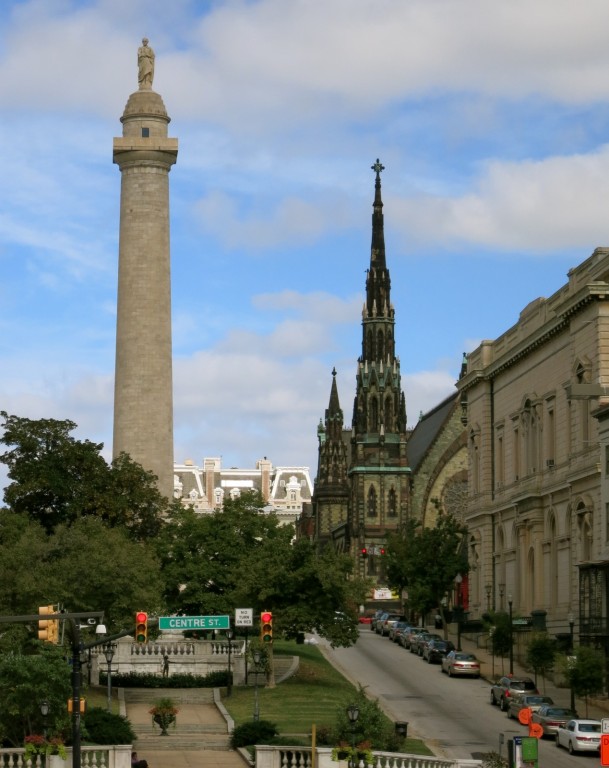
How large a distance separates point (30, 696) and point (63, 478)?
3568cm

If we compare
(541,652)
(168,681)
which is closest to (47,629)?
(168,681)

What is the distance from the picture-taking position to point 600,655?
70188mm

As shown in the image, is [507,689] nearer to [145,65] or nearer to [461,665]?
[461,665]

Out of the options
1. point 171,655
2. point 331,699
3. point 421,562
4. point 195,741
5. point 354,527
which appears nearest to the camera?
point 195,741

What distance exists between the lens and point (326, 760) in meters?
48.0

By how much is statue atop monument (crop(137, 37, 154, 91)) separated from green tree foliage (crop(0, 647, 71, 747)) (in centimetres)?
4976

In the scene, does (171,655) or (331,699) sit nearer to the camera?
(331,699)

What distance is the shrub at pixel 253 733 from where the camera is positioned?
178 feet

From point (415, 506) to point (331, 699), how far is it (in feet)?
377

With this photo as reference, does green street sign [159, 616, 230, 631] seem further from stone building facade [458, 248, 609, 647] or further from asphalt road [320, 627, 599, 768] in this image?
stone building facade [458, 248, 609, 647]

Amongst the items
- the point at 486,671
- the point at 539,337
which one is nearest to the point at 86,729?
the point at 486,671

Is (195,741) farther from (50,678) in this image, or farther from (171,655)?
(171,655)

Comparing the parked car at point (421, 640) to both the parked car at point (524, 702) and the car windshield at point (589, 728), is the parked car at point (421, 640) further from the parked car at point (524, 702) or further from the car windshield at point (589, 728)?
the car windshield at point (589, 728)

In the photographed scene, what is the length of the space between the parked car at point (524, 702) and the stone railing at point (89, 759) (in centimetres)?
1975
